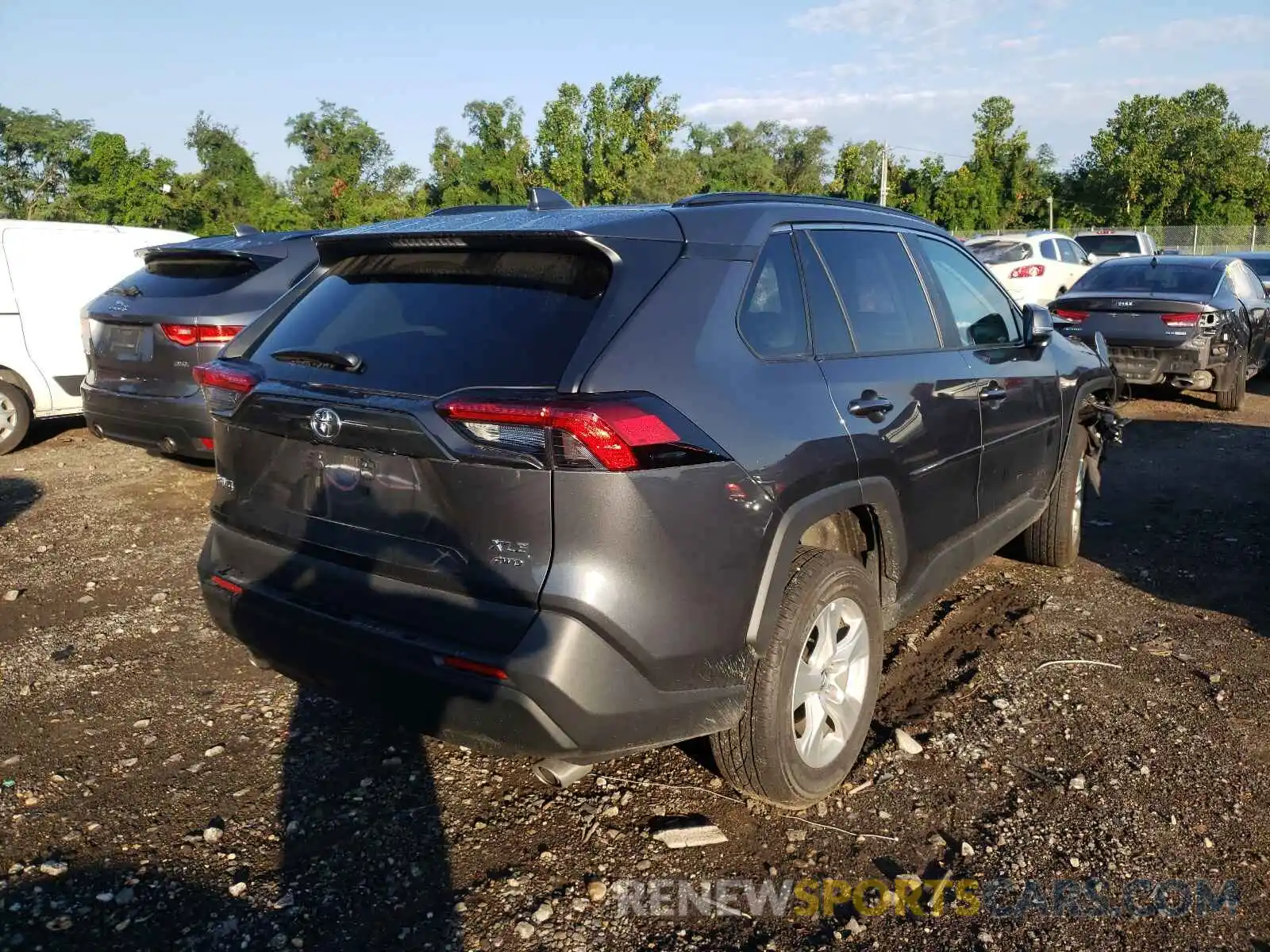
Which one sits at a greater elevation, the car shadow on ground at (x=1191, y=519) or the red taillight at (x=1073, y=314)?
the red taillight at (x=1073, y=314)

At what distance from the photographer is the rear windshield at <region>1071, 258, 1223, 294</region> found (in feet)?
33.0

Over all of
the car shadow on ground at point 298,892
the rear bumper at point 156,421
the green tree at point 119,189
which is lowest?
the car shadow on ground at point 298,892

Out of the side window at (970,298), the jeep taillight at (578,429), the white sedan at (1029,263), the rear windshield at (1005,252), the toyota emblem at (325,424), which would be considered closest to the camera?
the jeep taillight at (578,429)

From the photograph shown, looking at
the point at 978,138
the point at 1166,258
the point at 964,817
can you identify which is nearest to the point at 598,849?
the point at 964,817

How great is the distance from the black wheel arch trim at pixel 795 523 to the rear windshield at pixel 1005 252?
657 inches

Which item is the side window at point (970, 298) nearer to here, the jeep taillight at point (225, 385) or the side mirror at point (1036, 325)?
the side mirror at point (1036, 325)

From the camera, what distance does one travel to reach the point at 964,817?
3.02 meters

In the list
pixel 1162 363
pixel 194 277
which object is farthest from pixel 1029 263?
pixel 194 277

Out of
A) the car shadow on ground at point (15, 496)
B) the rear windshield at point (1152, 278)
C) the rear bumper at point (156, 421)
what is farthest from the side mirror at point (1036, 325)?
the rear windshield at point (1152, 278)

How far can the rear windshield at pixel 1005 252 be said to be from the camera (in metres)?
18.5

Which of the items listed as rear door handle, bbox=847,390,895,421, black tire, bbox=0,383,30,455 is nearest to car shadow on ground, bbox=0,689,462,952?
rear door handle, bbox=847,390,895,421

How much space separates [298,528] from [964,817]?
221 cm

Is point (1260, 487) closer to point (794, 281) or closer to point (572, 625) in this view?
point (794, 281)

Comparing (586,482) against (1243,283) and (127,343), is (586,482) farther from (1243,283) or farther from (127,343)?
(1243,283)
